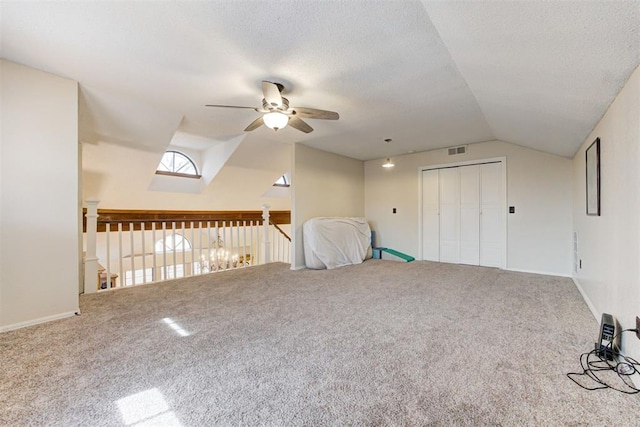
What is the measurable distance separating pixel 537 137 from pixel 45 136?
5.48m

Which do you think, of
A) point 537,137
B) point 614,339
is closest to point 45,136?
point 614,339

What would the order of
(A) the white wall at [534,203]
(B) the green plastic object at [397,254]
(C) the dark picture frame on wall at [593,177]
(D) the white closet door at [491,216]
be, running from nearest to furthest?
(C) the dark picture frame on wall at [593,177]
(A) the white wall at [534,203]
(D) the white closet door at [491,216]
(B) the green plastic object at [397,254]

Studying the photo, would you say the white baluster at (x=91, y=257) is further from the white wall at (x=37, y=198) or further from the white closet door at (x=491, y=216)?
the white closet door at (x=491, y=216)

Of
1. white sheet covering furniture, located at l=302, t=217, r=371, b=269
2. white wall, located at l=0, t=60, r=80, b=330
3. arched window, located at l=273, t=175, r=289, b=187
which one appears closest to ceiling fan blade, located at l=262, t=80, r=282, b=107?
white wall, located at l=0, t=60, r=80, b=330

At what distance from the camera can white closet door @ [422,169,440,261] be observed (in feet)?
17.9

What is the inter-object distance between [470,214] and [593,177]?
8.20 feet

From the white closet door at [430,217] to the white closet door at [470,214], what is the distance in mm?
452

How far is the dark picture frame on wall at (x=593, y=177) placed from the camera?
242 centimetres

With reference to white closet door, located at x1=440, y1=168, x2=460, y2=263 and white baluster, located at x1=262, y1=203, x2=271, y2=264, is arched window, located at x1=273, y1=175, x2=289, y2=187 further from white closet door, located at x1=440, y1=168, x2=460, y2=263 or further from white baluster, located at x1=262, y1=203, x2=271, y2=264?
white closet door, located at x1=440, y1=168, x2=460, y2=263

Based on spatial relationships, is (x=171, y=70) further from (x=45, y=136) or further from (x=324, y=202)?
(x=324, y=202)

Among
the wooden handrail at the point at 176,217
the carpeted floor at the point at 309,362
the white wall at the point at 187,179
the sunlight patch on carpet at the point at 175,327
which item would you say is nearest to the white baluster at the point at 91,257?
the wooden handrail at the point at 176,217

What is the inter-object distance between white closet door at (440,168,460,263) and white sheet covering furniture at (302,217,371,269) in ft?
5.16

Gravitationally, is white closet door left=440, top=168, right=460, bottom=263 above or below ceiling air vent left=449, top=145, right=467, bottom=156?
below

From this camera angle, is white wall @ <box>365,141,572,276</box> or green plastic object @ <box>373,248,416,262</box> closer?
white wall @ <box>365,141,572,276</box>
